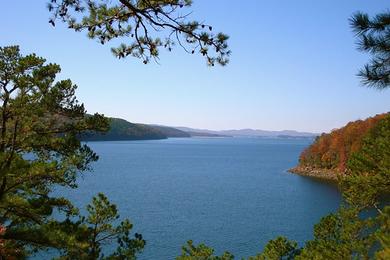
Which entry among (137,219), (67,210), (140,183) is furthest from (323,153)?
(67,210)

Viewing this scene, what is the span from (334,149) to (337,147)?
1.18m

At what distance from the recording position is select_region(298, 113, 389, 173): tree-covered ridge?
3268 inches

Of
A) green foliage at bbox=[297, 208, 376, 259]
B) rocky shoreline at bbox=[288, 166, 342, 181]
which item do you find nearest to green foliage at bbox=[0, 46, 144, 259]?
green foliage at bbox=[297, 208, 376, 259]

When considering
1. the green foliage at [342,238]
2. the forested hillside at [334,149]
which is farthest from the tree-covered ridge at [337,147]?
the green foliage at [342,238]

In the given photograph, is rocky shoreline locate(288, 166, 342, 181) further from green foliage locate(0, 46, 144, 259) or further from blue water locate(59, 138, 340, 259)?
green foliage locate(0, 46, 144, 259)

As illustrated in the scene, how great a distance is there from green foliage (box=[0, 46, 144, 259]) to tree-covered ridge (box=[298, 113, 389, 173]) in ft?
244

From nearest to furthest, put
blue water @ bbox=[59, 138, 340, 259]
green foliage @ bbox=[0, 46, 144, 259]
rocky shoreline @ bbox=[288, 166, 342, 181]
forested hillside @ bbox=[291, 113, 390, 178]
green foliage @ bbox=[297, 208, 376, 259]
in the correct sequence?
green foliage @ bbox=[0, 46, 144, 259]
green foliage @ bbox=[297, 208, 376, 259]
blue water @ bbox=[59, 138, 340, 259]
rocky shoreline @ bbox=[288, 166, 342, 181]
forested hillside @ bbox=[291, 113, 390, 178]

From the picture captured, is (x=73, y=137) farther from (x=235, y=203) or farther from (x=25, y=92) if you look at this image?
(x=235, y=203)

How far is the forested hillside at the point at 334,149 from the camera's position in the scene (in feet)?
273

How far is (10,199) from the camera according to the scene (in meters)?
9.38

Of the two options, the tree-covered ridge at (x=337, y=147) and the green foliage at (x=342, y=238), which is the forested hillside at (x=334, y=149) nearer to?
the tree-covered ridge at (x=337, y=147)

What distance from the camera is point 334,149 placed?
88062mm

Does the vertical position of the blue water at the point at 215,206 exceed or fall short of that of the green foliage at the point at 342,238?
it falls short

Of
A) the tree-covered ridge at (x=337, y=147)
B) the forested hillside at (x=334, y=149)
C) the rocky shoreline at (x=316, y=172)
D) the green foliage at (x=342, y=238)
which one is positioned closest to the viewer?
the green foliage at (x=342, y=238)
